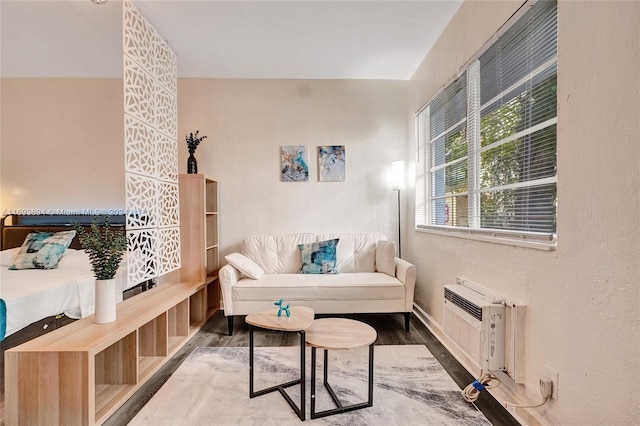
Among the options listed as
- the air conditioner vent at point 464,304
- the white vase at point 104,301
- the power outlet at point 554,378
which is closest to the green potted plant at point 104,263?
the white vase at point 104,301

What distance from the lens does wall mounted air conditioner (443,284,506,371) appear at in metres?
1.66

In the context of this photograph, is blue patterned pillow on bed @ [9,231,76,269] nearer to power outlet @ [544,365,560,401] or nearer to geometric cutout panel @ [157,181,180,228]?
geometric cutout panel @ [157,181,180,228]

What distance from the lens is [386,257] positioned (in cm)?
317

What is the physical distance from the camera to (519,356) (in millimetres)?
1612

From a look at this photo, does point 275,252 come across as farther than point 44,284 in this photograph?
Yes

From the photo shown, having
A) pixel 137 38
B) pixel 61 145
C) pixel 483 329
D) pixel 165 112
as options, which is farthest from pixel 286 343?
pixel 61 145

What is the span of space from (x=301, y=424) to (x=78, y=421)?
1.12 metres

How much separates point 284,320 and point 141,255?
1426mm

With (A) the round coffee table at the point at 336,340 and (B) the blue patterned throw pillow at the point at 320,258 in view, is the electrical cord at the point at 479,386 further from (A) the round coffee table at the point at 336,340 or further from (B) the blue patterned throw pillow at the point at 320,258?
(B) the blue patterned throw pillow at the point at 320,258

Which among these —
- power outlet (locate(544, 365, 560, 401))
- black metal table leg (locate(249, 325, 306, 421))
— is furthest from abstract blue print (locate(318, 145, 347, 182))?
power outlet (locate(544, 365, 560, 401))

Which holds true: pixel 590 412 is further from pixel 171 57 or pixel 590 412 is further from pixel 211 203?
pixel 171 57

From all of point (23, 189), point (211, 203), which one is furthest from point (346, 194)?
point (23, 189)

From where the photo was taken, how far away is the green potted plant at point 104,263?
5.99ft

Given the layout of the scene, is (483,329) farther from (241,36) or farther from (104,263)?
(241,36)
